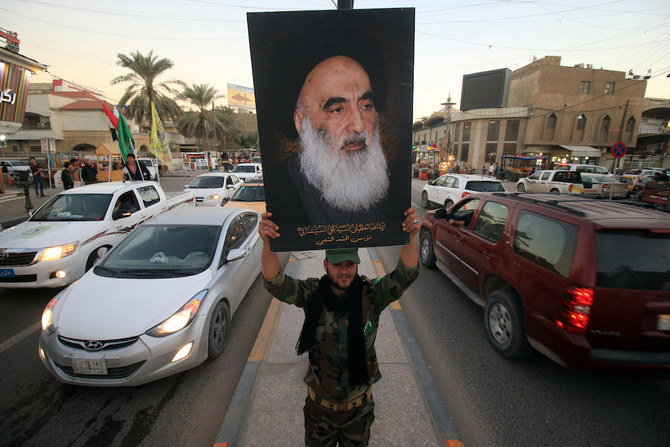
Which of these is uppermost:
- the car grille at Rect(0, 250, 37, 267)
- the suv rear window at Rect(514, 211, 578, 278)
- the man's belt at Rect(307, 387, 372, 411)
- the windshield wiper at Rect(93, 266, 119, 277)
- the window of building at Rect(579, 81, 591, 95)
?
the window of building at Rect(579, 81, 591, 95)

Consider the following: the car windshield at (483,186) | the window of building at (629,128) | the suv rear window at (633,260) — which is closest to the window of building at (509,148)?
the window of building at (629,128)

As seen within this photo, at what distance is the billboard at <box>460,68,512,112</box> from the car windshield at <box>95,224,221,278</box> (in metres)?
46.9

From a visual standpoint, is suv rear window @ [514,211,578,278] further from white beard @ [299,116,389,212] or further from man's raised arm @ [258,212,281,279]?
man's raised arm @ [258,212,281,279]

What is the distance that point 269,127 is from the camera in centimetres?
157

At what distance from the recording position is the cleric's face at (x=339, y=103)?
1.58 m

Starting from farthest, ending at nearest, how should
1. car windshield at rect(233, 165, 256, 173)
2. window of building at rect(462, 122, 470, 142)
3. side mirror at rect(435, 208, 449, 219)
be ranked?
window of building at rect(462, 122, 470, 142), car windshield at rect(233, 165, 256, 173), side mirror at rect(435, 208, 449, 219)

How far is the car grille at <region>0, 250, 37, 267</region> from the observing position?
472 centimetres

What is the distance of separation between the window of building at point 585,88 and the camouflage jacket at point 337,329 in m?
53.6

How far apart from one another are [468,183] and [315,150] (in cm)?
1122

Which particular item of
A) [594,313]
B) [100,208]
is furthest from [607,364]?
[100,208]

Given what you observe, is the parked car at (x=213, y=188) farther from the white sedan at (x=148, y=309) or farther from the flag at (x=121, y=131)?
the white sedan at (x=148, y=309)

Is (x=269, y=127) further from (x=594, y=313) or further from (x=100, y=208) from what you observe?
(x=100, y=208)

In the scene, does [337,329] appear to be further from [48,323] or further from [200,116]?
[200,116]

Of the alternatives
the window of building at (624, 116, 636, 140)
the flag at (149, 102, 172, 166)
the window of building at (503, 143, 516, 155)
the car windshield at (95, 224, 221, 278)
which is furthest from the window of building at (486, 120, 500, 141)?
the car windshield at (95, 224, 221, 278)
